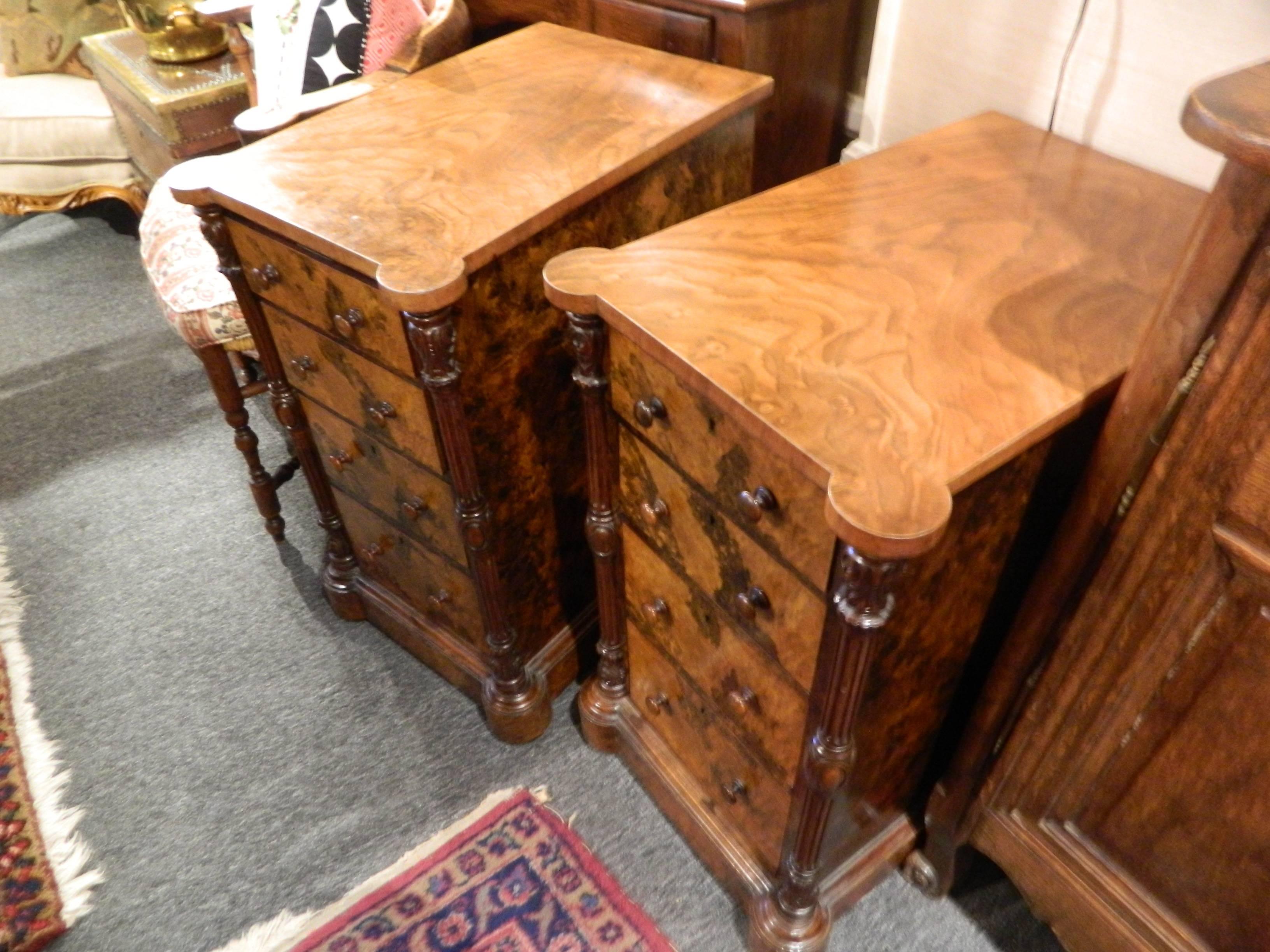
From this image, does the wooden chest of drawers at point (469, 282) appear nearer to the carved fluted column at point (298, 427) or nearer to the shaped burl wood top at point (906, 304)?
the carved fluted column at point (298, 427)

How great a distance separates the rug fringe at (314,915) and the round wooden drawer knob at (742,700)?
1.67ft

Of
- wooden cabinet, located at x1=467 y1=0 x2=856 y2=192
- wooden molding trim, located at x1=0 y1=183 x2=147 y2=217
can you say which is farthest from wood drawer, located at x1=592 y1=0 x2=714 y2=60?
wooden molding trim, located at x1=0 y1=183 x2=147 y2=217

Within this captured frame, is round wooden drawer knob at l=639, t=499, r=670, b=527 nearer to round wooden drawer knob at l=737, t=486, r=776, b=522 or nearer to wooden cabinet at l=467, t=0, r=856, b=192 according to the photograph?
round wooden drawer knob at l=737, t=486, r=776, b=522

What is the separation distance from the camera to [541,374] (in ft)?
3.61

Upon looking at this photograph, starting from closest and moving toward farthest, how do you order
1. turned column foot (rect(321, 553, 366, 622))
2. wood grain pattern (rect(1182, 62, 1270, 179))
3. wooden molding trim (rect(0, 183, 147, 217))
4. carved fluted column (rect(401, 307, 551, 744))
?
wood grain pattern (rect(1182, 62, 1270, 179)), carved fluted column (rect(401, 307, 551, 744)), turned column foot (rect(321, 553, 366, 622)), wooden molding trim (rect(0, 183, 147, 217))

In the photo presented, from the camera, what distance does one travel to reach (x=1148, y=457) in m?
0.69

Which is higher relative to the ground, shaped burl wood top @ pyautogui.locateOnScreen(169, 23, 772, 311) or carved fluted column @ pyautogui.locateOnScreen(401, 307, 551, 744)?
shaped burl wood top @ pyautogui.locateOnScreen(169, 23, 772, 311)

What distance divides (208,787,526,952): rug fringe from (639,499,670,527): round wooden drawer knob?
608 millimetres

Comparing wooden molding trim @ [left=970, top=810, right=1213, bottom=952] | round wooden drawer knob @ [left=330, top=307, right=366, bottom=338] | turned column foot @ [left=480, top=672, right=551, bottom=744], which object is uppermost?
round wooden drawer knob @ [left=330, top=307, right=366, bottom=338]

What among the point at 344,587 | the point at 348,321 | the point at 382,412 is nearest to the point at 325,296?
the point at 348,321

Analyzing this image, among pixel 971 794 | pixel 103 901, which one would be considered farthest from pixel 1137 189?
pixel 103 901

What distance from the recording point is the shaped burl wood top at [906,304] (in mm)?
672

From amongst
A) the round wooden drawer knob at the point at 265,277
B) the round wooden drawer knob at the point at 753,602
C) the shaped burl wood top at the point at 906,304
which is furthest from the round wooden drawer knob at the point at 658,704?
the round wooden drawer knob at the point at 265,277

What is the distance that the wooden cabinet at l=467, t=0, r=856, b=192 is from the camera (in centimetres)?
119
